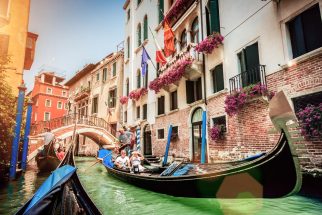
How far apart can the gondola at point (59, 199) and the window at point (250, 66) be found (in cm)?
543

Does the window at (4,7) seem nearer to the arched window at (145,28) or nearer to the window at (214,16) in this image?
the arched window at (145,28)

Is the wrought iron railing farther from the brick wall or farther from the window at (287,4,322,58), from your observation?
the window at (287,4,322,58)

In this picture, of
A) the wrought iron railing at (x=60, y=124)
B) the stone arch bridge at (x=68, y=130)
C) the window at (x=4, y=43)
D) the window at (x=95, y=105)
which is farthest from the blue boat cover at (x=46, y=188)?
the window at (x=95, y=105)

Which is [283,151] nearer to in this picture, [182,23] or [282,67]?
[282,67]

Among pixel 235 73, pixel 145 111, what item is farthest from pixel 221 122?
pixel 145 111

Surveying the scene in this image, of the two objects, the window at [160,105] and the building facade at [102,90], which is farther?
the building facade at [102,90]

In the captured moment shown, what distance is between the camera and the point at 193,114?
9.52 meters

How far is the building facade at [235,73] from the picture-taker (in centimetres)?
521

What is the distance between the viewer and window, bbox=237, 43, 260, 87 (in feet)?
21.5

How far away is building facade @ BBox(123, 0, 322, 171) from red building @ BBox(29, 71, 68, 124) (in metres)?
19.6

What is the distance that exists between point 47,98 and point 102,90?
43.3ft

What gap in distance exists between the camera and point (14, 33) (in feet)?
37.8

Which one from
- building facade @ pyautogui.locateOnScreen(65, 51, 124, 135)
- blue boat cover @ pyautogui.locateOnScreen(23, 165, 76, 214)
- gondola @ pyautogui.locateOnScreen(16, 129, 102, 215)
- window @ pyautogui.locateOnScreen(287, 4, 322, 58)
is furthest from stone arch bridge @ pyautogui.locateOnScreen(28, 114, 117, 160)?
window @ pyautogui.locateOnScreen(287, 4, 322, 58)

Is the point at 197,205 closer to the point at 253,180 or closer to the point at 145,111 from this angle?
the point at 253,180
